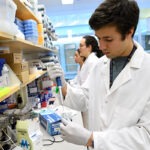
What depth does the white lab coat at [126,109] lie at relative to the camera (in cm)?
116

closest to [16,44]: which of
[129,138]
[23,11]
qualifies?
[23,11]

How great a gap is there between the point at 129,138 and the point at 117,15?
611mm

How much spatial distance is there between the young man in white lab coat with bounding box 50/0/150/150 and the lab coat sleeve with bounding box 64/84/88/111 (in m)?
0.26

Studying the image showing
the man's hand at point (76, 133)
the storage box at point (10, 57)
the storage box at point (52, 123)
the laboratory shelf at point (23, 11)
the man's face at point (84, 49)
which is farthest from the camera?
the man's face at point (84, 49)

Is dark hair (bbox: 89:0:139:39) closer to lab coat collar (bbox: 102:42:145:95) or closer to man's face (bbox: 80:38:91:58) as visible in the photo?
lab coat collar (bbox: 102:42:145:95)

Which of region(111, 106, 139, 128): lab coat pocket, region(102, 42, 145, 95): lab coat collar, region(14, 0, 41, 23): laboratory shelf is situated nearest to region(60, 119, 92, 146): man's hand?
region(111, 106, 139, 128): lab coat pocket

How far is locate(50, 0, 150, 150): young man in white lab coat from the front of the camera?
1.16 meters

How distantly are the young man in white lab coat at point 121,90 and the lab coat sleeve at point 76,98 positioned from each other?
0.86 ft

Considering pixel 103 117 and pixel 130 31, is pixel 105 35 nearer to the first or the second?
pixel 130 31

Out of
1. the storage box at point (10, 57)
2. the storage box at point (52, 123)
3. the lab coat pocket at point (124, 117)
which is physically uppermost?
the storage box at point (10, 57)

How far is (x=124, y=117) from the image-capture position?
1.22m

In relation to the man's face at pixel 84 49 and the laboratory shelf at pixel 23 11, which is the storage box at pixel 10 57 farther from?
Answer: the man's face at pixel 84 49

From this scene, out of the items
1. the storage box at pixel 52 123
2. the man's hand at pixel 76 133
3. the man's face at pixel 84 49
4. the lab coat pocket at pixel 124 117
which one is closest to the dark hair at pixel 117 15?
the lab coat pocket at pixel 124 117

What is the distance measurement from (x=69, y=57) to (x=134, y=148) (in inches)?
256
